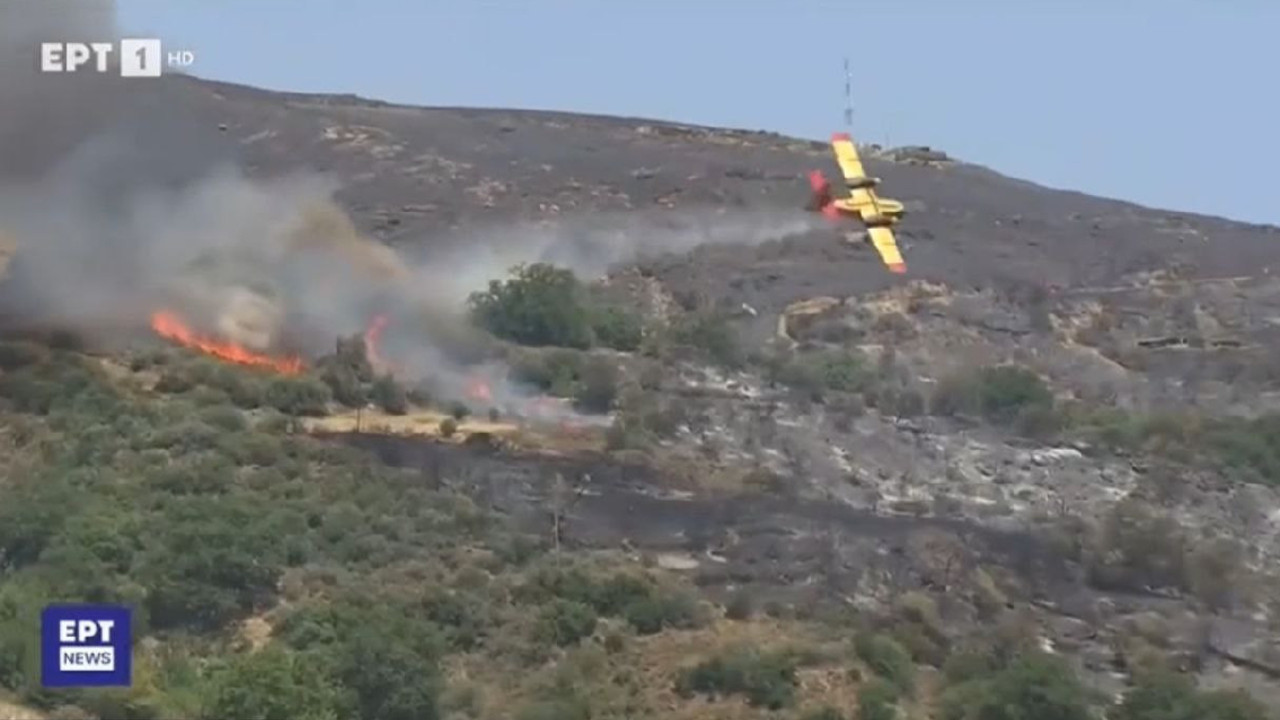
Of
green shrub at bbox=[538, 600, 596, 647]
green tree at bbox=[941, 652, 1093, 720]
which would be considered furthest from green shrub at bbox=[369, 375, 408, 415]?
green tree at bbox=[941, 652, 1093, 720]

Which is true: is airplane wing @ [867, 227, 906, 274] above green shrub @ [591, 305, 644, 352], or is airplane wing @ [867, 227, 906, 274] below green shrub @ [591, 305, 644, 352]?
above

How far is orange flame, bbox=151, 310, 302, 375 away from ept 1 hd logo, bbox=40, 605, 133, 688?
110ft

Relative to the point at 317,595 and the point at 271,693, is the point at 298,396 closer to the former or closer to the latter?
the point at 317,595

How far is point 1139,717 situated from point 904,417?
38048 millimetres

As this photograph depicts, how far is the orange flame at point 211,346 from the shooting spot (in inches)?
3219

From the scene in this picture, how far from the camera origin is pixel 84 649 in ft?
153

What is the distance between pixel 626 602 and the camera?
5756cm

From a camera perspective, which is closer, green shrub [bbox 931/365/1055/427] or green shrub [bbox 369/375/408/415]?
green shrub [bbox 369/375/408/415]

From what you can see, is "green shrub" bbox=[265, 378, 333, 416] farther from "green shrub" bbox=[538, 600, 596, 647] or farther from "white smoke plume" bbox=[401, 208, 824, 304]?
"white smoke plume" bbox=[401, 208, 824, 304]

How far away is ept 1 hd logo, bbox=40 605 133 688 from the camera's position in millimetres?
45812

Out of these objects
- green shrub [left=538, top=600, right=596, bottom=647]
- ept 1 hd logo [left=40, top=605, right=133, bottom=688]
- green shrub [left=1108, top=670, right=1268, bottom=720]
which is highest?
ept 1 hd logo [left=40, top=605, right=133, bottom=688]

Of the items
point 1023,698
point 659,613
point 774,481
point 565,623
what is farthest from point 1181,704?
point 774,481

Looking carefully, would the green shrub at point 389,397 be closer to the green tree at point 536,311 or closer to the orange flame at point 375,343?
the orange flame at point 375,343

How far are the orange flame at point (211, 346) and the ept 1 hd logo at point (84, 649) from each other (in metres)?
33.5
